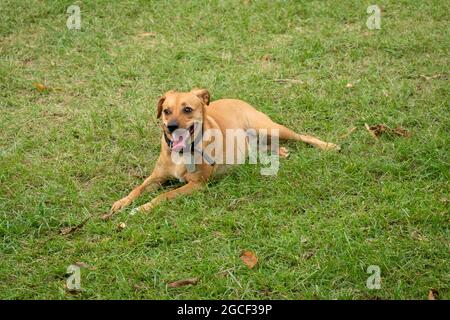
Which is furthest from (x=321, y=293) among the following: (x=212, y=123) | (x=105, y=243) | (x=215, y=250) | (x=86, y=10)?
(x=86, y=10)

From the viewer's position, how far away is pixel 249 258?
4.34 metres

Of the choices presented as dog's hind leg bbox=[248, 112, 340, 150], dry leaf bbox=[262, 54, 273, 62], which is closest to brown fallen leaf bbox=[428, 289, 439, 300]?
dog's hind leg bbox=[248, 112, 340, 150]

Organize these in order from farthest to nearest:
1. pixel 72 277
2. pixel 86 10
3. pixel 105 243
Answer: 1. pixel 86 10
2. pixel 105 243
3. pixel 72 277

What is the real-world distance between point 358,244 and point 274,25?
4.45 metres

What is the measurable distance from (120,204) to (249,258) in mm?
1262

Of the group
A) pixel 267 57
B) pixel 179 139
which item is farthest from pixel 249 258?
pixel 267 57

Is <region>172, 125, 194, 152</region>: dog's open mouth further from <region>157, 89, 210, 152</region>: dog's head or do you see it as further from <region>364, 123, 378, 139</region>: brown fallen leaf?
<region>364, 123, 378, 139</region>: brown fallen leaf

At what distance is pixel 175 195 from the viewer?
5.07 metres

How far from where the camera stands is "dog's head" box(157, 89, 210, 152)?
5031 mm

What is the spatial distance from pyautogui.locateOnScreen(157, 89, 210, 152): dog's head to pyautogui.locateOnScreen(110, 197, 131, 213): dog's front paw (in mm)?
557

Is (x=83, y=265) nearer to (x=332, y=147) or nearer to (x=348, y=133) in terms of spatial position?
(x=332, y=147)

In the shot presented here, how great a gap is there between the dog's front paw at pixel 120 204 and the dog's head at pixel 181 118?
1.83 feet

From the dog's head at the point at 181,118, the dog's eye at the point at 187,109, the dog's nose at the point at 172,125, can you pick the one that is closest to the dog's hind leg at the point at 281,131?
the dog's head at the point at 181,118

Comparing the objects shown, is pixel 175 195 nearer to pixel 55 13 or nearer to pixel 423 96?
pixel 423 96
